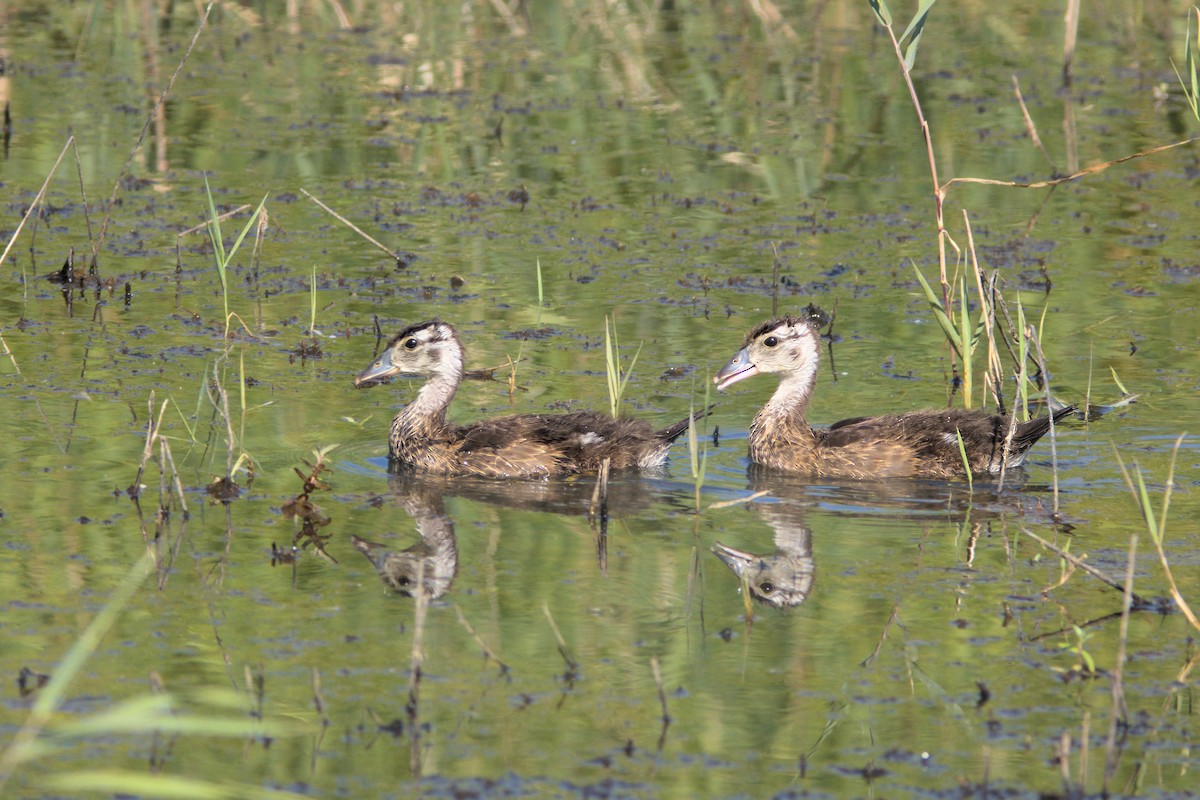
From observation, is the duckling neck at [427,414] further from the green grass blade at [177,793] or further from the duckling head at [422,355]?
the green grass blade at [177,793]

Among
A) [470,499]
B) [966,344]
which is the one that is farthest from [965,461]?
[470,499]

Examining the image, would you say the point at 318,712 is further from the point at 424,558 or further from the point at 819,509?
the point at 819,509

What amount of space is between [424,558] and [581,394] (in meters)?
3.03

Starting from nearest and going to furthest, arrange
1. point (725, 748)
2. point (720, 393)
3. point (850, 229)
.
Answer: point (725, 748)
point (720, 393)
point (850, 229)

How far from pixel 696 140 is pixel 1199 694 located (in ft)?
36.4

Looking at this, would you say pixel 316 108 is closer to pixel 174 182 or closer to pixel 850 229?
pixel 174 182

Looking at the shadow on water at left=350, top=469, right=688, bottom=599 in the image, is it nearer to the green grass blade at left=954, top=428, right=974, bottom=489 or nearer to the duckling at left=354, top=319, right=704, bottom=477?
the duckling at left=354, top=319, right=704, bottom=477

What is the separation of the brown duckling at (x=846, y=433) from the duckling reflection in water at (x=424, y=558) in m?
2.15

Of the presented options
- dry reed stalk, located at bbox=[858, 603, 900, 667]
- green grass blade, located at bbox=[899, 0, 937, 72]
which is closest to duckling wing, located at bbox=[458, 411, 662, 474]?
green grass blade, located at bbox=[899, 0, 937, 72]

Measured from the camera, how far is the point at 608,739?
19.9ft

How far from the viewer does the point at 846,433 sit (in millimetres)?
9898

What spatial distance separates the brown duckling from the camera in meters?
9.70

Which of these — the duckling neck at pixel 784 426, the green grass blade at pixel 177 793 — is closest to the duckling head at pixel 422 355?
the duckling neck at pixel 784 426

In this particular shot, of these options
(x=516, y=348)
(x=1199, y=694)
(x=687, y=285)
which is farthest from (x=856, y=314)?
(x=1199, y=694)
